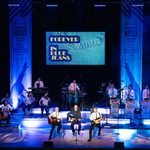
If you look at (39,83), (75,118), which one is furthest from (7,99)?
(75,118)

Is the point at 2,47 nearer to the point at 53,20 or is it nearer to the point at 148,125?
the point at 53,20

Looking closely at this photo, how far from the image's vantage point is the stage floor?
1670cm

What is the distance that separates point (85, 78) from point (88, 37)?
6.03ft

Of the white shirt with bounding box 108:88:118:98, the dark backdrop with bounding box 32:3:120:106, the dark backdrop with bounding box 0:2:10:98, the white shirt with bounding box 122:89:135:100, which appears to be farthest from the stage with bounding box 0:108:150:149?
the dark backdrop with bounding box 32:3:120:106

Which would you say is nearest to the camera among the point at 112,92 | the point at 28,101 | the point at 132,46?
the point at 28,101

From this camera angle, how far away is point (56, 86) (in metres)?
21.9

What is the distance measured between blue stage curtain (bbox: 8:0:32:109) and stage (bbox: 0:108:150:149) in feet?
3.17

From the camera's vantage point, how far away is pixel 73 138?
58.3ft

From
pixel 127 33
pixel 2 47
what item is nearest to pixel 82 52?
pixel 127 33

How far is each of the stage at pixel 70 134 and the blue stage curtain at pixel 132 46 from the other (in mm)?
1842

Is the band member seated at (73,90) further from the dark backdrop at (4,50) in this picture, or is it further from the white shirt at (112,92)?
the dark backdrop at (4,50)

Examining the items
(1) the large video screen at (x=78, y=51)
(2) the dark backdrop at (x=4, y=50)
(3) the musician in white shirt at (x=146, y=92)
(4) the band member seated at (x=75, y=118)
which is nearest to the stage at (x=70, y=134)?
(4) the band member seated at (x=75, y=118)

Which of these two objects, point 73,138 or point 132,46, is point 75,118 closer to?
point 73,138

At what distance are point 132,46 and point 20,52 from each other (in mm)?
4805
